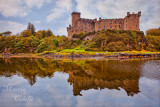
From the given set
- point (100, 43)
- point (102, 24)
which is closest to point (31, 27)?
point (102, 24)

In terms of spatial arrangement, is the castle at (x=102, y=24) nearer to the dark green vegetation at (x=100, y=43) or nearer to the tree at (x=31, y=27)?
the dark green vegetation at (x=100, y=43)

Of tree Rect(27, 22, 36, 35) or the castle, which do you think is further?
tree Rect(27, 22, 36, 35)

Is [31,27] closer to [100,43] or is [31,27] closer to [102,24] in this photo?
[102,24]

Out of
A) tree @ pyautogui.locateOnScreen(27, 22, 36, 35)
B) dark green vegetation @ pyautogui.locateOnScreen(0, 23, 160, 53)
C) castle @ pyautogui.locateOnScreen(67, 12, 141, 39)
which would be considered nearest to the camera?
dark green vegetation @ pyautogui.locateOnScreen(0, 23, 160, 53)

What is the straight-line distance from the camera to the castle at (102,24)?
179 ft

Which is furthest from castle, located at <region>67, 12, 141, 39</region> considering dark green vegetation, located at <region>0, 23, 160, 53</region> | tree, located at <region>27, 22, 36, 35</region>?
tree, located at <region>27, 22, 36, 35</region>

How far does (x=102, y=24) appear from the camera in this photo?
200 feet

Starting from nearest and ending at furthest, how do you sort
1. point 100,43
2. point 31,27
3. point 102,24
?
1. point 100,43
2. point 102,24
3. point 31,27

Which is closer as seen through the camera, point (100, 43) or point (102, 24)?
point (100, 43)

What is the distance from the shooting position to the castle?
179 feet

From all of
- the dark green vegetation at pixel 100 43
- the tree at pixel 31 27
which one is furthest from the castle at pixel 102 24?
the tree at pixel 31 27

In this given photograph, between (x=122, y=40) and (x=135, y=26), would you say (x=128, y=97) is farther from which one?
(x=135, y=26)

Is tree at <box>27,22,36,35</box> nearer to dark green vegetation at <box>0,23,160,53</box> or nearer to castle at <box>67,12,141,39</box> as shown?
dark green vegetation at <box>0,23,160,53</box>

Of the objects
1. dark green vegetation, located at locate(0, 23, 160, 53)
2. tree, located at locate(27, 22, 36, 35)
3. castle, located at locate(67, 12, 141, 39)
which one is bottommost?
dark green vegetation, located at locate(0, 23, 160, 53)
